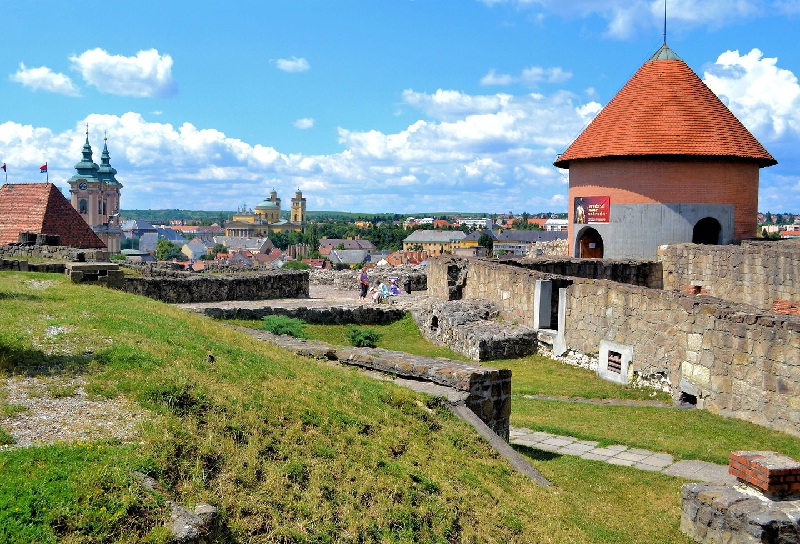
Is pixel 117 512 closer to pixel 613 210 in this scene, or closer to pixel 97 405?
pixel 97 405

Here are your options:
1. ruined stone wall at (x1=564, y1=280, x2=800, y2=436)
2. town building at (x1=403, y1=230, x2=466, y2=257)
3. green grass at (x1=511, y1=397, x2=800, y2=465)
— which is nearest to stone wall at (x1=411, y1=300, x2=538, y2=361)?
ruined stone wall at (x1=564, y1=280, x2=800, y2=436)

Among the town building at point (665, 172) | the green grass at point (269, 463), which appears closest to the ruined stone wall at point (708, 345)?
the green grass at point (269, 463)

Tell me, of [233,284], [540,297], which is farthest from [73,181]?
[540,297]

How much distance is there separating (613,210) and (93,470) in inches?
801

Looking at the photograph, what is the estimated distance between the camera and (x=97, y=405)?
5199 mm

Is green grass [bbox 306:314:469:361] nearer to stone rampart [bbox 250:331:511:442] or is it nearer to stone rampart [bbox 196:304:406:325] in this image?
stone rampart [bbox 196:304:406:325]

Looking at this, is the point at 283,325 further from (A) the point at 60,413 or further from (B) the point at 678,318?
(A) the point at 60,413

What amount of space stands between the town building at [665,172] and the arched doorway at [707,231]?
0.10 feet

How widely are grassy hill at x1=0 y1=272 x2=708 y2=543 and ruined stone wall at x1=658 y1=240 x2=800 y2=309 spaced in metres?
10.1

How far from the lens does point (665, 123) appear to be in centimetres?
2242

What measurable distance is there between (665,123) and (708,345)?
13789 mm

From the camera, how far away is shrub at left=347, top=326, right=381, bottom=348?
52.4ft

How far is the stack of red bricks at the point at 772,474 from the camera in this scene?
610 centimetres

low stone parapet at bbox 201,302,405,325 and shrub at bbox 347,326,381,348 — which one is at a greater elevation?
low stone parapet at bbox 201,302,405,325
